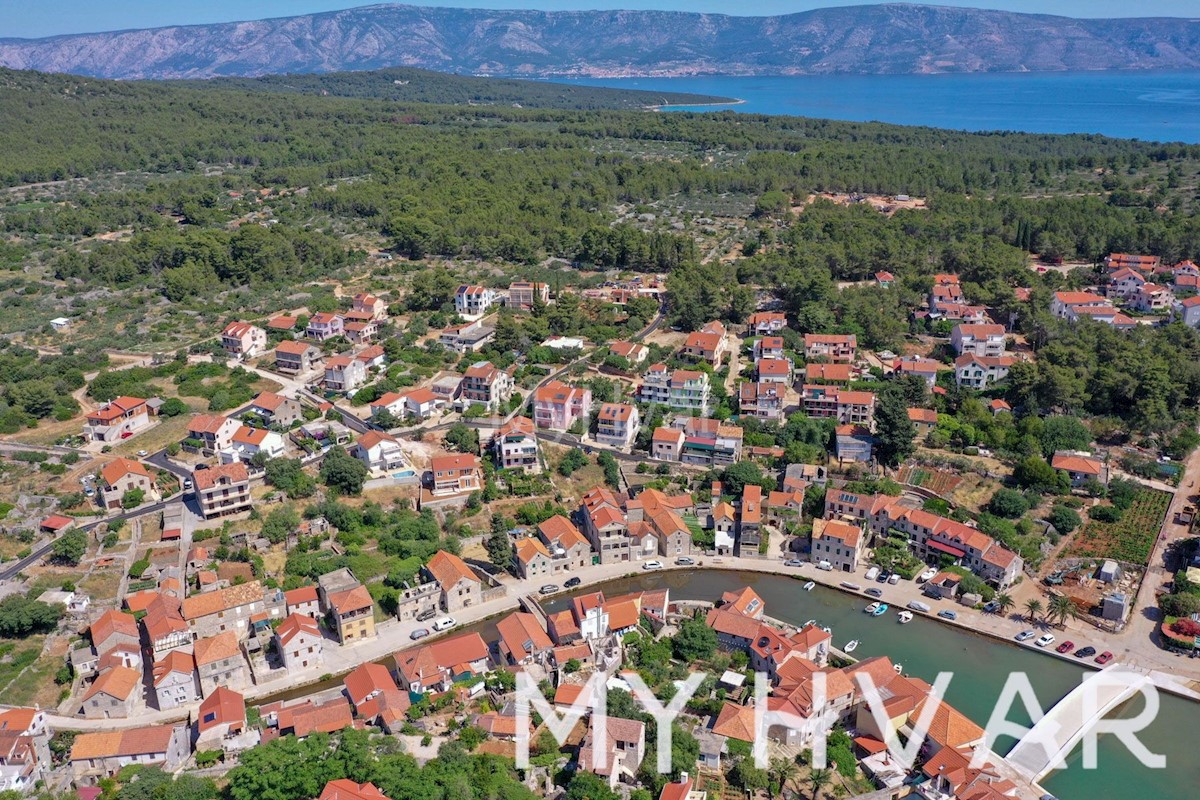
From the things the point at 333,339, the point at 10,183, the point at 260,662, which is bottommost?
the point at 260,662

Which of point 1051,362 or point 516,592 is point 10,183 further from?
point 1051,362

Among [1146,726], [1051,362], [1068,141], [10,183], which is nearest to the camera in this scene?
[1146,726]

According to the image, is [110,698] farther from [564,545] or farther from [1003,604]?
[1003,604]

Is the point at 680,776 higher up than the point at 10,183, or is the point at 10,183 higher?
the point at 10,183

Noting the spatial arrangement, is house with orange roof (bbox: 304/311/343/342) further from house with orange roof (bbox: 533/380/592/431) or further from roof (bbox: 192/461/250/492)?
roof (bbox: 192/461/250/492)

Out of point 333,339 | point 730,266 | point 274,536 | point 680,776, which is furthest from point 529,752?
point 730,266

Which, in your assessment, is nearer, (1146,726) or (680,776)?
(680,776)

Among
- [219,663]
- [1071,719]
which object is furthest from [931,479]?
[219,663]

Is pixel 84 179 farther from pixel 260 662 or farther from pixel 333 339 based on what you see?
pixel 260 662

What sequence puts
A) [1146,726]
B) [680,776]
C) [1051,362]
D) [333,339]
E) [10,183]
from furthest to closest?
[10,183]
[333,339]
[1051,362]
[1146,726]
[680,776]
